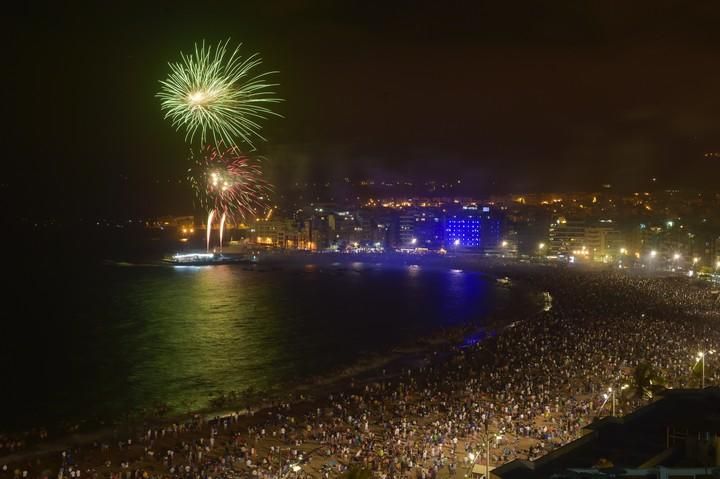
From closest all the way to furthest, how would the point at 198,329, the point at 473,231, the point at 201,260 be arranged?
the point at 198,329
the point at 201,260
the point at 473,231

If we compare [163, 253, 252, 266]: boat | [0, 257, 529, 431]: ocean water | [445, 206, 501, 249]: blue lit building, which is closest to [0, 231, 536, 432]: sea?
[0, 257, 529, 431]: ocean water

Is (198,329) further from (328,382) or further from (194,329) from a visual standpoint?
(328,382)

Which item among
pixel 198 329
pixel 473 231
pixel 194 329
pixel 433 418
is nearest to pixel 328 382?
pixel 433 418

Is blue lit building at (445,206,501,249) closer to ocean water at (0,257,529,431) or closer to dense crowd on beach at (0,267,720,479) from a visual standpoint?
ocean water at (0,257,529,431)

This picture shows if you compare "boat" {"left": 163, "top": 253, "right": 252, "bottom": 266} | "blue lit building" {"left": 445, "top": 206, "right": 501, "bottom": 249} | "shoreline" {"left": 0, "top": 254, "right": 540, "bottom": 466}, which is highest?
"blue lit building" {"left": 445, "top": 206, "right": 501, "bottom": 249}

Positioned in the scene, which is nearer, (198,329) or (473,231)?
(198,329)

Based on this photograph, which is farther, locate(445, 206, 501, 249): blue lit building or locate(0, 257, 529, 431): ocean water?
locate(445, 206, 501, 249): blue lit building
